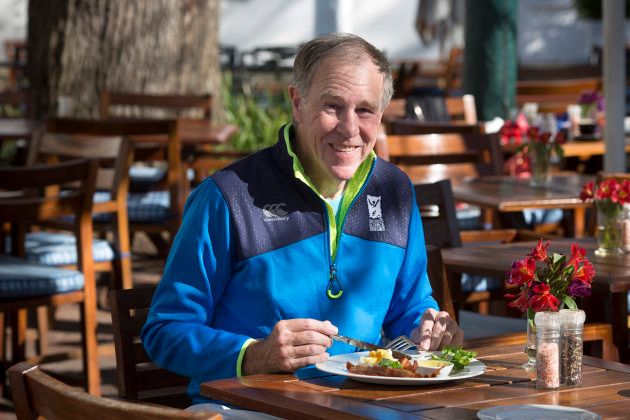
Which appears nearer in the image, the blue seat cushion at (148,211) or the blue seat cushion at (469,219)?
the blue seat cushion at (469,219)

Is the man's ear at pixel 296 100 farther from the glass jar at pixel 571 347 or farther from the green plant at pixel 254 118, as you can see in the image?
the green plant at pixel 254 118

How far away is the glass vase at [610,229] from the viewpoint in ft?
12.9

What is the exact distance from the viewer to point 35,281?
4.89 metres

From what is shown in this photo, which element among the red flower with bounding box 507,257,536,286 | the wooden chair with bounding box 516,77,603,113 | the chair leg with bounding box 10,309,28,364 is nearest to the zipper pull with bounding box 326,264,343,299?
the red flower with bounding box 507,257,536,286

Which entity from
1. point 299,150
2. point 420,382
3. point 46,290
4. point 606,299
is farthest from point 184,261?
point 46,290

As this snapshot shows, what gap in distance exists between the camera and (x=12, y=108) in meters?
13.6

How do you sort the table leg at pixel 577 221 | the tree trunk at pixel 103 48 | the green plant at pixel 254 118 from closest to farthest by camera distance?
the table leg at pixel 577 221, the tree trunk at pixel 103 48, the green plant at pixel 254 118

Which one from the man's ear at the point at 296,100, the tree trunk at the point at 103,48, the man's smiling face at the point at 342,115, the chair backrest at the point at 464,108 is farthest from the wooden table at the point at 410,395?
A: the tree trunk at the point at 103,48

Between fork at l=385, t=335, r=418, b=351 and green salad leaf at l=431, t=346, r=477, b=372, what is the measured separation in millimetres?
189

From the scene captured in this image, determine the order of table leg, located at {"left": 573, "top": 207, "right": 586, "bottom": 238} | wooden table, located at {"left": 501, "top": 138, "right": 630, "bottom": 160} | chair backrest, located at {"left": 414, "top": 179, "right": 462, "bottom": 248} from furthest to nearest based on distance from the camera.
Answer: wooden table, located at {"left": 501, "top": 138, "right": 630, "bottom": 160} < table leg, located at {"left": 573, "top": 207, "right": 586, "bottom": 238} < chair backrest, located at {"left": 414, "top": 179, "right": 462, "bottom": 248}

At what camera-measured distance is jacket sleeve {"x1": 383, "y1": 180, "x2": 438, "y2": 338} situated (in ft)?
9.78

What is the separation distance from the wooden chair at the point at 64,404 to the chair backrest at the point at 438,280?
150 cm

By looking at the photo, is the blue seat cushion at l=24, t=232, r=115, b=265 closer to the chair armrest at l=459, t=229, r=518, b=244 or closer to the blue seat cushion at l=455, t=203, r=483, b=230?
the chair armrest at l=459, t=229, r=518, b=244

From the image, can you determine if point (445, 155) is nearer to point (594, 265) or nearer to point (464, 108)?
point (464, 108)
